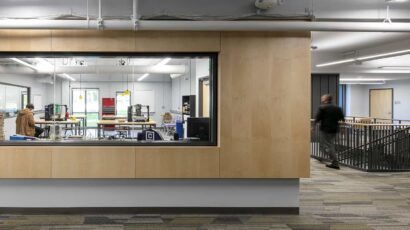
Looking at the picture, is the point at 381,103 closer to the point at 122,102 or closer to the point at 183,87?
the point at 183,87

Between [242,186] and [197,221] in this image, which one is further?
[242,186]

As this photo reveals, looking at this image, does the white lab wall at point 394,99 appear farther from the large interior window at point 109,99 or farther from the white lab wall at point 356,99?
the large interior window at point 109,99

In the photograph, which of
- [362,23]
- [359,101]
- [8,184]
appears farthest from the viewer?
[359,101]

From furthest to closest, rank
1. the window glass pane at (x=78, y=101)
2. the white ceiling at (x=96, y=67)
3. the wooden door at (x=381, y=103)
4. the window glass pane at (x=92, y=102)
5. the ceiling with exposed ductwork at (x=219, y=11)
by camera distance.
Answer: the wooden door at (x=381, y=103) → the window glass pane at (x=92, y=102) → the window glass pane at (x=78, y=101) → the white ceiling at (x=96, y=67) → the ceiling with exposed ductwork at (x=219, y=11)

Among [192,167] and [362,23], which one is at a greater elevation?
[362,23]

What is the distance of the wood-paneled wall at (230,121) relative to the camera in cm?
508

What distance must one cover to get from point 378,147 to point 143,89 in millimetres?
5170

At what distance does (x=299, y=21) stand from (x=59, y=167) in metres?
3.42

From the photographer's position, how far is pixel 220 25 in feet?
15.9

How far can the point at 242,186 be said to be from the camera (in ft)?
17.5

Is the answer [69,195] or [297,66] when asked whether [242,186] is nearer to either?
[297,66]

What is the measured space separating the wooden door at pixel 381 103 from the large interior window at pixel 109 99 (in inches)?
623

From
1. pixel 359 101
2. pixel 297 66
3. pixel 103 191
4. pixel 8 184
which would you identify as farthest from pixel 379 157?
pixel 359 101

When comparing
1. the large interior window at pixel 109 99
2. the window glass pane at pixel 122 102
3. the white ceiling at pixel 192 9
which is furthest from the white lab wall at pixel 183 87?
the white ceiling at pixel 192 9
